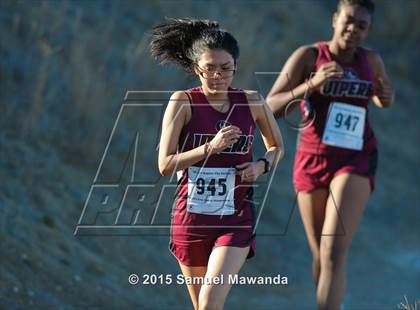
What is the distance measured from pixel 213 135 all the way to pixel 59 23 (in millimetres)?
5367

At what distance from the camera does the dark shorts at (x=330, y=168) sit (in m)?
6.72

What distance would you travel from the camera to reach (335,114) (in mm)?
6812

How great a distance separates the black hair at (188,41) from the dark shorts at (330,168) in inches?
52.4

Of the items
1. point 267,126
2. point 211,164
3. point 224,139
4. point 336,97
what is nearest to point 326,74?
point 336,97

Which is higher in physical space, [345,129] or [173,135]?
[173,135]

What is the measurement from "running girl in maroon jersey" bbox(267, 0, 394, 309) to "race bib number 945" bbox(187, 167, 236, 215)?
1.29 metres

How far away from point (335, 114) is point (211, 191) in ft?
5.37

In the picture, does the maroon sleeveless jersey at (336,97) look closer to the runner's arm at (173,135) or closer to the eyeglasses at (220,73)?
the eyeglasses at (220,73)

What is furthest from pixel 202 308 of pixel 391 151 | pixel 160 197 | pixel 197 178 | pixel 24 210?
pixel 391 151

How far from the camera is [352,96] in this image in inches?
269

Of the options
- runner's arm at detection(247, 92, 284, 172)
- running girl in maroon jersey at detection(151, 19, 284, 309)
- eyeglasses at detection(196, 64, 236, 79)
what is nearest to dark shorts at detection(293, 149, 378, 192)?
runner's arm at detection(247, 92, 284, 172)

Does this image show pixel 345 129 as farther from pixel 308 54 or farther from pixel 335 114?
pixel 308 54

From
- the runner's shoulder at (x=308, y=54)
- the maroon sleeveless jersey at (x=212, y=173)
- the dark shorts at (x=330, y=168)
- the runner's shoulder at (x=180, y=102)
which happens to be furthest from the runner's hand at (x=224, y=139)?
the runner's shoulder at (x=308, y=54)

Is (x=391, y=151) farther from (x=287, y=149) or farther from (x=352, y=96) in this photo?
(x=352, y=96)
